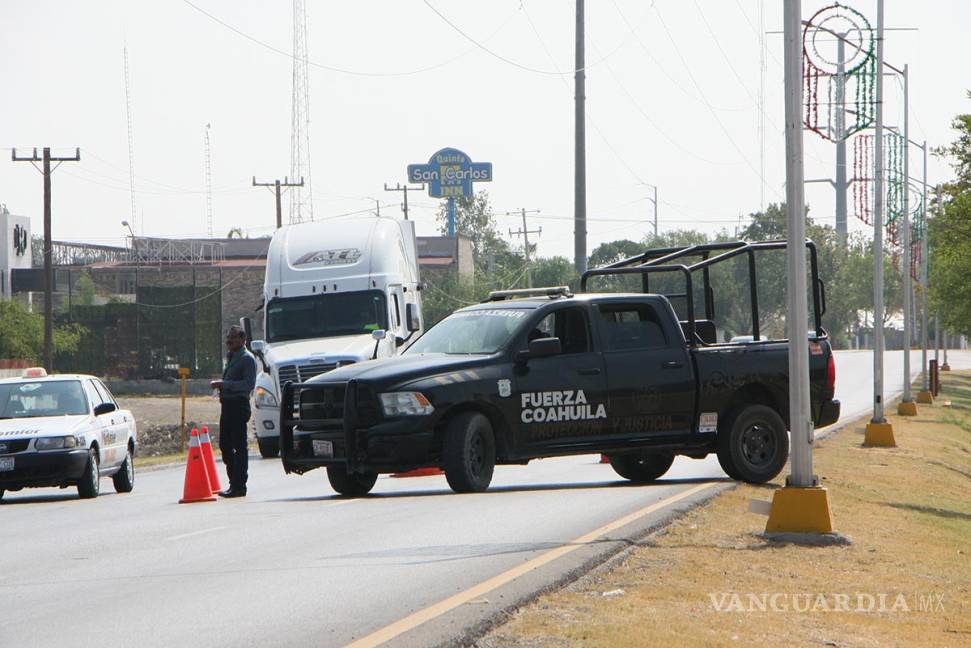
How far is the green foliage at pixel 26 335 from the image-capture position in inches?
2844

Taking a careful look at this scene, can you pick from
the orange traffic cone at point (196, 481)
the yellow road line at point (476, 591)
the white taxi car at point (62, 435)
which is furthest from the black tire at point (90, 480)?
the yellow road line at point (476, 591)

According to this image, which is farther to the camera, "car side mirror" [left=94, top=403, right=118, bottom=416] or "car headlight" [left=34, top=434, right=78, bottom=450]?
"car side mirror" [left=94, top=403, right=118, bottom=416]

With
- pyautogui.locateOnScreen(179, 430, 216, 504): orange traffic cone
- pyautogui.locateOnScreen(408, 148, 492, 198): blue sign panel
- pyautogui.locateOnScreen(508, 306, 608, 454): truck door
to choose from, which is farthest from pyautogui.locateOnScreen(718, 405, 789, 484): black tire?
pyautogui.locateOnScreen(408, 148, 492, 198): blue sign panel

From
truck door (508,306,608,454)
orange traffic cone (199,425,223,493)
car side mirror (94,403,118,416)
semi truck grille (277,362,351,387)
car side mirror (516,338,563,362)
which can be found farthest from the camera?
semi truck grille (277,362,351,387)

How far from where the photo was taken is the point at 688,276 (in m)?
17.7

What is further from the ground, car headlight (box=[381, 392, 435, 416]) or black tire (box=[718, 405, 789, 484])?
car headlight (box=[381, 392, 435, 416])

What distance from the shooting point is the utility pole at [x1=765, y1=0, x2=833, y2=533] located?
498 inches

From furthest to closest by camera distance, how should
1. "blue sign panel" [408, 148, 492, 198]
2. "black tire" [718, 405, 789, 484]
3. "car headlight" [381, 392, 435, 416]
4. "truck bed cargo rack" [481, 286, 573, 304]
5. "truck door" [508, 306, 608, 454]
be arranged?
"blue sign panel" [408, 148, 492, 198], "black tire" [718, 405, 789, 484], "truck bed cargo rack" [481, 286, 573, 304], "truck door" [508, 306, 608, 454], "car headlight" [381, 392, 435, 416]

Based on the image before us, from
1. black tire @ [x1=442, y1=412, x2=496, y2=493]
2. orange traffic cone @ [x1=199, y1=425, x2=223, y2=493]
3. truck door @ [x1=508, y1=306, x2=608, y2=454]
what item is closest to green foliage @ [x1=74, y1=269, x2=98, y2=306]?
orange traffic cone @ [x1=199, y1=425, x2=223, y2=493]

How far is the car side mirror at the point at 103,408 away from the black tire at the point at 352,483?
5047 millimetres

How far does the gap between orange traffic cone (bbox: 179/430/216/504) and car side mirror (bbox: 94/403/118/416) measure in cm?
321

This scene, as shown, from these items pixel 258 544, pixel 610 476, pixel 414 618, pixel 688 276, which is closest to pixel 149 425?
pixel 610 476

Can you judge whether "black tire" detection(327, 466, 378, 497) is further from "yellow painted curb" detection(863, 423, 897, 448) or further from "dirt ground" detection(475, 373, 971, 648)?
"yellow painted curb" detection(863, 423, 897, 448)

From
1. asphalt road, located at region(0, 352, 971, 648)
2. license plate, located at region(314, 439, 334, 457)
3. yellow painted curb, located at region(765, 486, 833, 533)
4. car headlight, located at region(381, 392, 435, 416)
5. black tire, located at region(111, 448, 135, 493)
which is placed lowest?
black tire, located at region(111, 448, 135, 493)
